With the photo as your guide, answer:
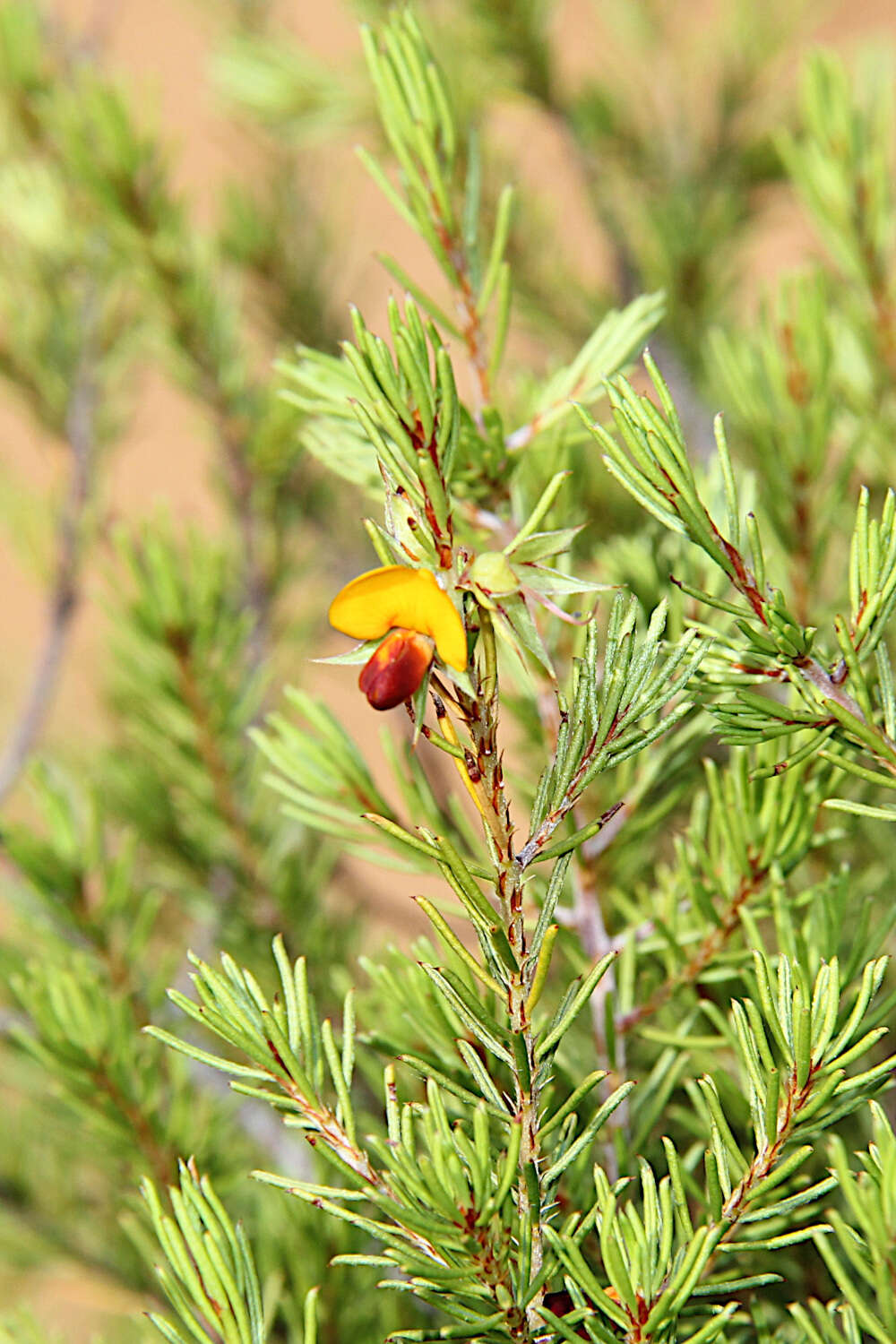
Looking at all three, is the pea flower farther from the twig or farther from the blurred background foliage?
the twig

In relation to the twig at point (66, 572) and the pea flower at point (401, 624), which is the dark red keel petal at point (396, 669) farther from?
the twig at point (66, 572)

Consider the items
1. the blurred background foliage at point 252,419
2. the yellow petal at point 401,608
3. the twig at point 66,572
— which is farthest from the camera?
the twig at point 66,572

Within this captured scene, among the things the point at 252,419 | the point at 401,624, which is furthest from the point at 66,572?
the point at 401,624

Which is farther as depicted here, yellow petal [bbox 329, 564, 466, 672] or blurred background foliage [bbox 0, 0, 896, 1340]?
blurred background foliage [bbox 0, 0, 896, 1340]

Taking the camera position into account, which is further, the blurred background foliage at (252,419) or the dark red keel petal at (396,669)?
the blurred background foliage at (252,419)

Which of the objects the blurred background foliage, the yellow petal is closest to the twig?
the blurred background foliage

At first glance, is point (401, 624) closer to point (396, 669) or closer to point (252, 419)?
point (396, 669)

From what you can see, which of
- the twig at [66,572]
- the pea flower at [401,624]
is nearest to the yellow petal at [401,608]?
the pea flower at [401,624]
